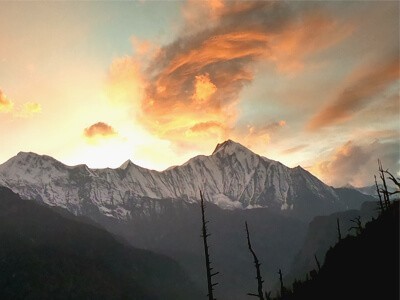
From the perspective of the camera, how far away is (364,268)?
29.7 metres

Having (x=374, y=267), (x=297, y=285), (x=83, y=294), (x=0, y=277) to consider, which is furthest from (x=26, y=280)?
(x=374, y=267)

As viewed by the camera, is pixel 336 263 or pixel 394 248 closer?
pixel 394 248

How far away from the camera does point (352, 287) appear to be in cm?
2905

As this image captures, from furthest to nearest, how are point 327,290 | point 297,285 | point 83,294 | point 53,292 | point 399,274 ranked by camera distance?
point 83,294, point 53,292, point 297,285, point 327,290, point 399,274

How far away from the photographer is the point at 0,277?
187750 mm

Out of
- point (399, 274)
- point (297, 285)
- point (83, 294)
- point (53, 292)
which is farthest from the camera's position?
point (83, 294)

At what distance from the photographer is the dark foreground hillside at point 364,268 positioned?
26.3 metres

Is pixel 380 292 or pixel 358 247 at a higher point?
pixel 358 247

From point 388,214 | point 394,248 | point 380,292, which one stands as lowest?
point 380,292

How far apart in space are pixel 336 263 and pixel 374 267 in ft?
25.9

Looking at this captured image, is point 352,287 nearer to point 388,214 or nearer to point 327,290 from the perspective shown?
point 327,290

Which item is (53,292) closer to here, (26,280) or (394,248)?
(26,280)

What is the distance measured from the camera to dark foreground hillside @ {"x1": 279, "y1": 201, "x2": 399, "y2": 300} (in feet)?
86.3

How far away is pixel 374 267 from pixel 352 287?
80.9 inches
